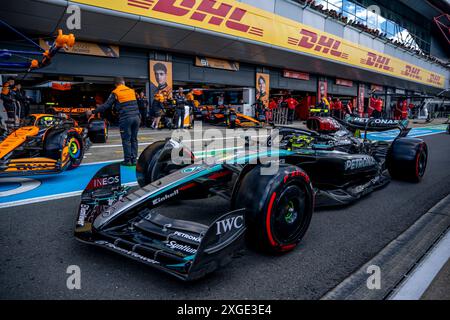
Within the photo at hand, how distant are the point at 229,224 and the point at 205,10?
13176mm

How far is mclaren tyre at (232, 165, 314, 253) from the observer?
7.43 feet

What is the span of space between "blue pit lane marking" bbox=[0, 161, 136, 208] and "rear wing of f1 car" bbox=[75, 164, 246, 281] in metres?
1.54

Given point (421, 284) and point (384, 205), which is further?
point (384, 205)

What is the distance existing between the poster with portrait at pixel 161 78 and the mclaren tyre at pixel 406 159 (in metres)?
11.2

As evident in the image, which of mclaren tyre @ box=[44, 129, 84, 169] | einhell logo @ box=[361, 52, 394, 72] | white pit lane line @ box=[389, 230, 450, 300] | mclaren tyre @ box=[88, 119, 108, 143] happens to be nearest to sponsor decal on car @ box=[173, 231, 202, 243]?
white pit lane line @ box=[389, 230, 450, 300]

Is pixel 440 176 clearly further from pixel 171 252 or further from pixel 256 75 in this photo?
pixel 256 75

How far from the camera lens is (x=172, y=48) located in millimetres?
14578

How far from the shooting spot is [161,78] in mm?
14922

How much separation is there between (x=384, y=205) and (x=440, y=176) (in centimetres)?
248

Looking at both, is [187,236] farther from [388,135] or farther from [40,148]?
[388,135]

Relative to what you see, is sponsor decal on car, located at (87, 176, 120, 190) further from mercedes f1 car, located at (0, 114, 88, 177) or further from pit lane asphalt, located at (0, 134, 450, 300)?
mercedes f1 car, located at (0, 114, 88, 177)
